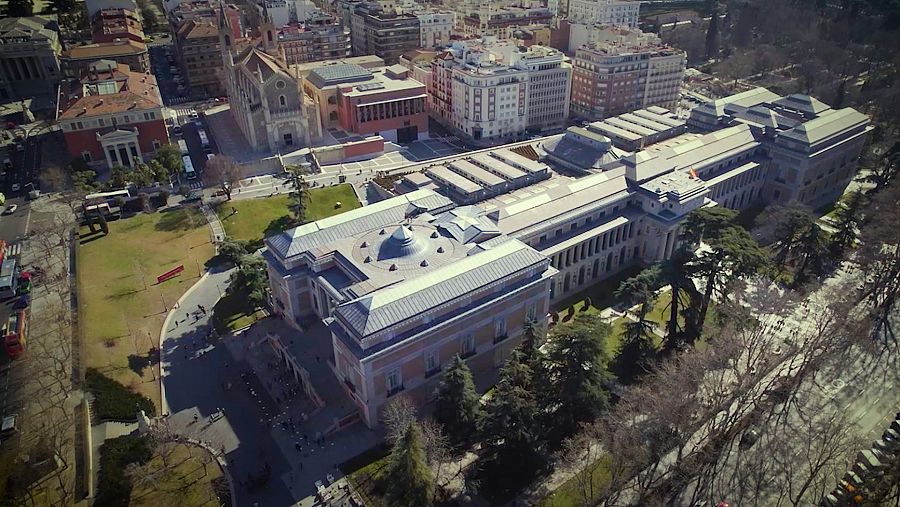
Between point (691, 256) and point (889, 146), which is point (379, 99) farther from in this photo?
point (889, 146)

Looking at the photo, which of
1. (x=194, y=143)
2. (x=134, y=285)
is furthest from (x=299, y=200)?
(x=194, y=143)

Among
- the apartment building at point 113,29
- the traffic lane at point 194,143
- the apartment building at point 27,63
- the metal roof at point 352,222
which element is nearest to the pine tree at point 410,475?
the metal roof at point 352,222

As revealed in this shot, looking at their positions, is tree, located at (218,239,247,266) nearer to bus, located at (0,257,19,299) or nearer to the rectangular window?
bus, located at (0,257,19,299)

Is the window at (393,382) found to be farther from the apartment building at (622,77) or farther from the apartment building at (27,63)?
the apartment building at (27,63)

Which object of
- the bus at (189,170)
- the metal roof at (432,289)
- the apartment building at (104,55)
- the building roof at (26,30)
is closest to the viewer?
the metal roof at (432,289)

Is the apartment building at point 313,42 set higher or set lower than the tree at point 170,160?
higher

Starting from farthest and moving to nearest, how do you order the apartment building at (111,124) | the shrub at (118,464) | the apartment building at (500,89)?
the apartment building at (500,89)
the apartment building at (111,124)
the shrub at (118,464)

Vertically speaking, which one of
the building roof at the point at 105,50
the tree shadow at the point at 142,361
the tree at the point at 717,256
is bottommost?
the tree shadow at the point at 142,361
